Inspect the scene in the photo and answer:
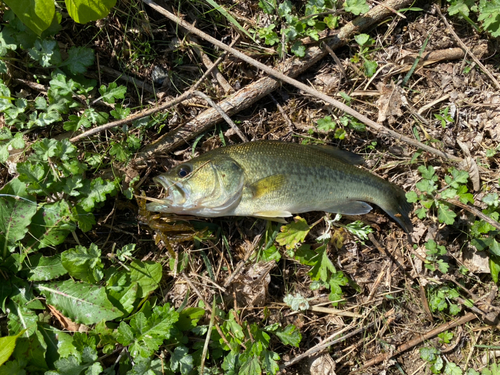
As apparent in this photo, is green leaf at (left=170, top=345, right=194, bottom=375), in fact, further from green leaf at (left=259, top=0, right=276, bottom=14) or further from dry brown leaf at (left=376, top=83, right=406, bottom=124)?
green leaf at (left=259, top=0, right=276, bottom=14)

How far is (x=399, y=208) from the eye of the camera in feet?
13.5

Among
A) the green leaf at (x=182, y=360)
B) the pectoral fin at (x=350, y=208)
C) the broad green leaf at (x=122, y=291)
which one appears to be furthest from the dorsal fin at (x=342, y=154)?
the green leaf at (x=182, y=360)

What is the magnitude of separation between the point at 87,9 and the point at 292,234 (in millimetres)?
3111

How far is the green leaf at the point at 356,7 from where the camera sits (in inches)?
159

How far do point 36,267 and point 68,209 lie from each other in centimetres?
74

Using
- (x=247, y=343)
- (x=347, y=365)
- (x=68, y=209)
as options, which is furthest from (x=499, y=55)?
(x=68, y=209)

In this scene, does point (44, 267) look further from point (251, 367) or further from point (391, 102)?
Result: point (391, 102)

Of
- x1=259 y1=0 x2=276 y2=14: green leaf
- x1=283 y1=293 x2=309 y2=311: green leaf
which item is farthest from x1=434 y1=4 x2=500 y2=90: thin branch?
x1=283 y1=293 x2=309 y2=311: green leaf

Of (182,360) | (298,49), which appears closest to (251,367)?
(182,360)

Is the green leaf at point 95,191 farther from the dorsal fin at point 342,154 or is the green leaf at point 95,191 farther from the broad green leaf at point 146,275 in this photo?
the dorsal fin at point 342,154

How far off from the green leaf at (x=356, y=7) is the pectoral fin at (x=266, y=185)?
2.06 metres

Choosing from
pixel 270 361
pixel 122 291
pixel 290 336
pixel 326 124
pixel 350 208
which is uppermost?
pixel 326 124

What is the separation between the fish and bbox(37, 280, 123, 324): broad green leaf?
3.65 ft

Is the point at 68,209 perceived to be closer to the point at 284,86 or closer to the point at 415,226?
the point at 284,86
